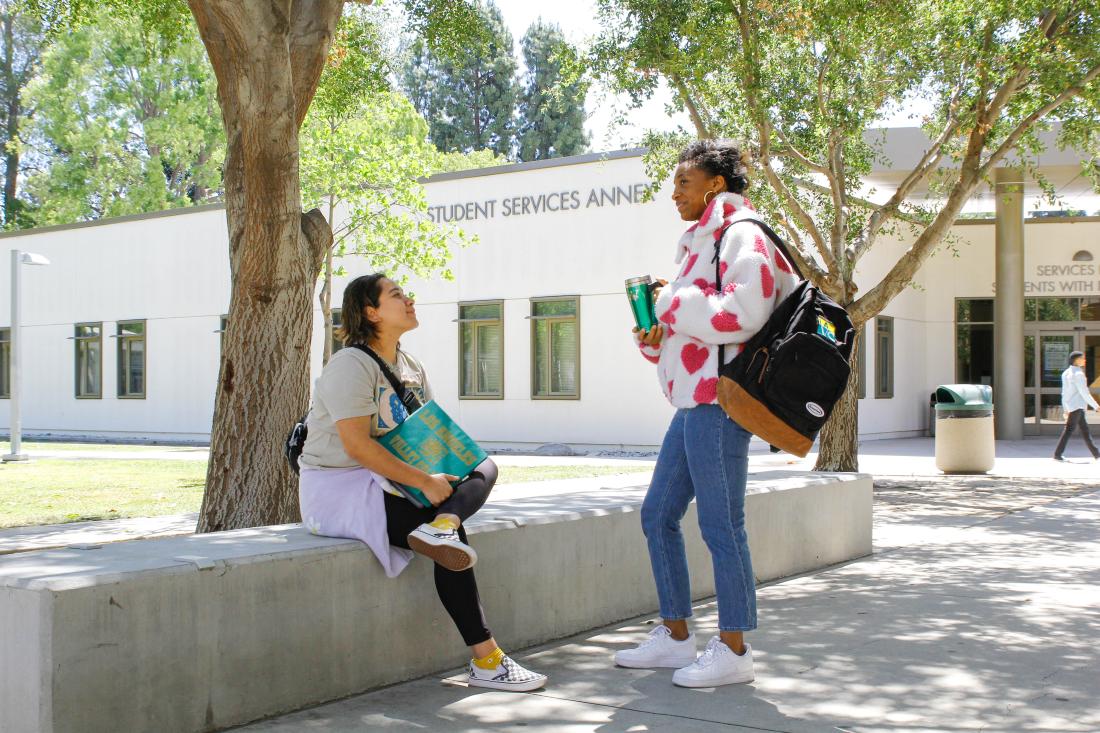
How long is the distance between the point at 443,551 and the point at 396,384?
2.31 ft

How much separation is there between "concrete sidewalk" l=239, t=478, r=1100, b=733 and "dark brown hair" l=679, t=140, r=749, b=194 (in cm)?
192

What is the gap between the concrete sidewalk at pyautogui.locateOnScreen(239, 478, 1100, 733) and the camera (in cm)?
395

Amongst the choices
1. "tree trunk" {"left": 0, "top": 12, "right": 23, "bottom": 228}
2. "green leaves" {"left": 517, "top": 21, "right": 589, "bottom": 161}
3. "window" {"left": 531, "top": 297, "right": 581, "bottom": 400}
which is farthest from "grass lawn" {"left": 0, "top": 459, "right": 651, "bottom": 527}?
"green leaves" {"left": 517, "top": 21, "right": 589, "bottom": 161}

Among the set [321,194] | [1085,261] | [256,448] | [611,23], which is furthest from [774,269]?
[1085,261]

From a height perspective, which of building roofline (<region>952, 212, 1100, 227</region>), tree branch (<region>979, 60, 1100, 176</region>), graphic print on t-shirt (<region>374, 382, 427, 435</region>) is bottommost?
graphic print on t-shirt (<region>374, 382, 427, 435</region>)

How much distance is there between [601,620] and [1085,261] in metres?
24.6

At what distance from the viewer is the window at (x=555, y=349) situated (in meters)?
22.3

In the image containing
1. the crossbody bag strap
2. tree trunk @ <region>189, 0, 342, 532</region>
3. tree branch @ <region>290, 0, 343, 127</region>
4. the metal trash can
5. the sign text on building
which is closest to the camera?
the crossbody bag strap

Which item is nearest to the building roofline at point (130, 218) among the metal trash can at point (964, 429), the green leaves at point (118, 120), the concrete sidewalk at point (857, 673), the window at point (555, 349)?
the green leaves at point (118, 120)

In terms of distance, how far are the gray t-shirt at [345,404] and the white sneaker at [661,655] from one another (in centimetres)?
133

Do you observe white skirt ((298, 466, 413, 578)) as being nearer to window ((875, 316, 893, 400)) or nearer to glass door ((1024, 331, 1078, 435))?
window ((875, 316, 893, 400))

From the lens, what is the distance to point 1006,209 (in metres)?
24.6

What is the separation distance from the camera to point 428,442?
14.2 ft

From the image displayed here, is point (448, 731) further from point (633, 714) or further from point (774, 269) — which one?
point (774, 269)
